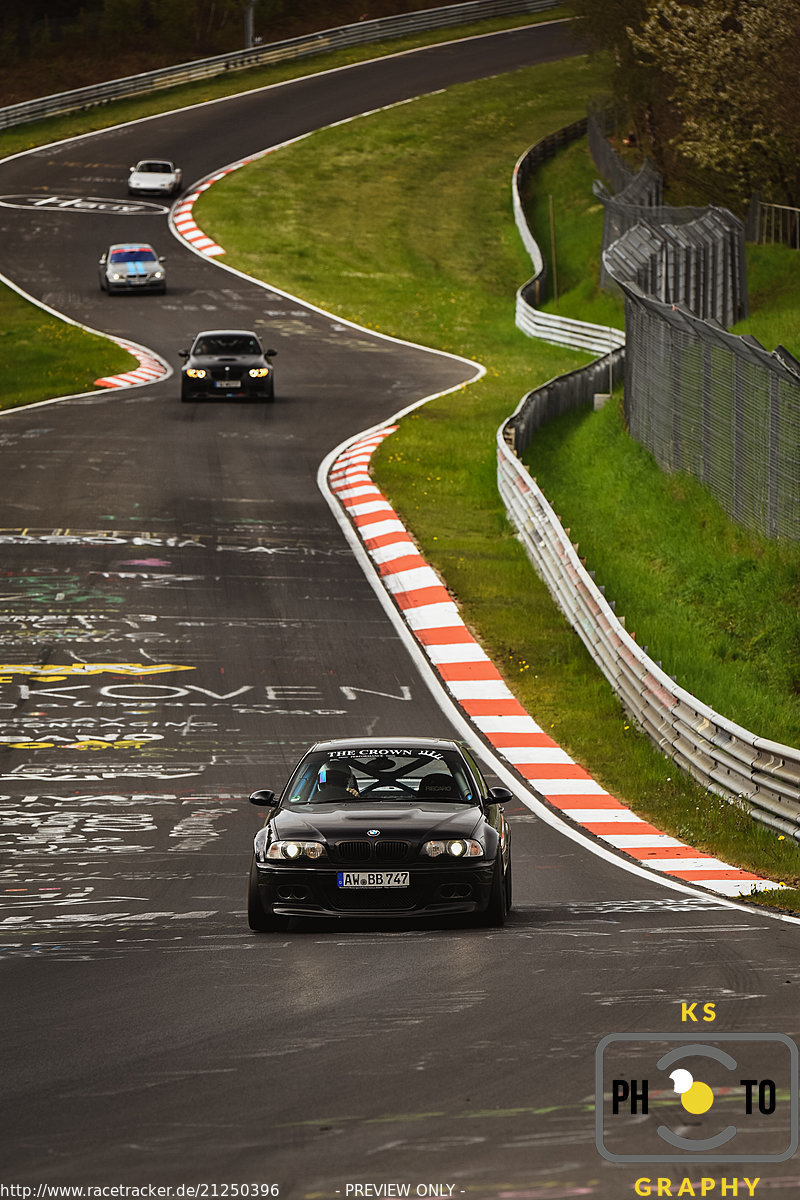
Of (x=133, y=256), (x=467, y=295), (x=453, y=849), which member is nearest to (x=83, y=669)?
(x=453, y=849)

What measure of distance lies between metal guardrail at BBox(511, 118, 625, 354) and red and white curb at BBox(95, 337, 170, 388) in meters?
11.5

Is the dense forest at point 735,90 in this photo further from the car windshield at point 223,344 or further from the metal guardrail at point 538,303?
the car windshield at point 223,344

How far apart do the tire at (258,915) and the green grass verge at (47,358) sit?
91.5 feet

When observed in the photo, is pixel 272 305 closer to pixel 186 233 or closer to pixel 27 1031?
pixel 186 233

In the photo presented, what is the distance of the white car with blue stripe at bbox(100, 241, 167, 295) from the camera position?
165 ft

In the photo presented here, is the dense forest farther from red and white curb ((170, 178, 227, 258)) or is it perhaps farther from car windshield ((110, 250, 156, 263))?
red and white curb ((170, 178, 227, 258))

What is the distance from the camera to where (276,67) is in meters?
81.9

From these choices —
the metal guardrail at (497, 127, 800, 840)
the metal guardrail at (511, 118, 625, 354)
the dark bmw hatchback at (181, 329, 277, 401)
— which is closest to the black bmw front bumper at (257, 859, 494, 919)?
the metal guardrail at (497, 127, 800, 840)

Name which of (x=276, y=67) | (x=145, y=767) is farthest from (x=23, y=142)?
(x=145, y=767)

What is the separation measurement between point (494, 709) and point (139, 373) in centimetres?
2388

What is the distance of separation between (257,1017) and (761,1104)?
2.57 m

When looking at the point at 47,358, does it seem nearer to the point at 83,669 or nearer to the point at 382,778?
the point at 83,669

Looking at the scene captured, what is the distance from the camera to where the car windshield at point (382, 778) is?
1109 cm

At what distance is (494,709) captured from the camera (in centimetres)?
1873
